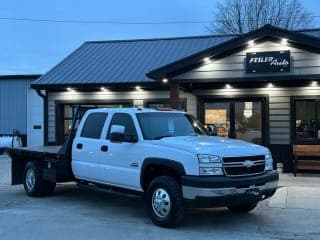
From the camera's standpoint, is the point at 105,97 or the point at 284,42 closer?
the point at 284,42

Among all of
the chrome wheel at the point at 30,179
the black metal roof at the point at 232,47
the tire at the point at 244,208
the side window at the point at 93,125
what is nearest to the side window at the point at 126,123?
the side window at the point at 93,125

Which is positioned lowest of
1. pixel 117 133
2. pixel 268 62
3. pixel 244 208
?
pixel 244 208

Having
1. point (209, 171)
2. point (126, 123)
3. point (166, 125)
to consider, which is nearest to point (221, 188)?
point (209, 171)

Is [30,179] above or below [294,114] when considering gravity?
below

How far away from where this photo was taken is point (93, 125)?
35.9 ft

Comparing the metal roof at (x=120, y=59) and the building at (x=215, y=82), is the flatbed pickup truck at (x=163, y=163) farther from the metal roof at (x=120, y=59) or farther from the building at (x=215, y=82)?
the metal roof at (x=120, y=59)

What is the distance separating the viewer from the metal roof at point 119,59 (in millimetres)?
18609

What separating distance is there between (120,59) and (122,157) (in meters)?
10.9

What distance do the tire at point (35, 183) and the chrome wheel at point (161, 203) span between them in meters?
3.84

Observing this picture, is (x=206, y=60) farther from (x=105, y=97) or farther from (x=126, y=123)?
(x=105, y=97)

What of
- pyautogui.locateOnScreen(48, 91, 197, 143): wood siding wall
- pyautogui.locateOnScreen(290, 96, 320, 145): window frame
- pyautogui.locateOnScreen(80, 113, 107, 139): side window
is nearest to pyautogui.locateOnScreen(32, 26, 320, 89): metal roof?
pyautogui.locateOnScreen(48, 91, 197, 143): wood siding wall

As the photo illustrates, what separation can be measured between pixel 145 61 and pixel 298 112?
5.84 metres

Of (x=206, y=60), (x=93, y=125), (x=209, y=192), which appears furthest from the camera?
(x=206, y=60)

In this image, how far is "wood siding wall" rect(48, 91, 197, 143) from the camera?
17.9 meters
